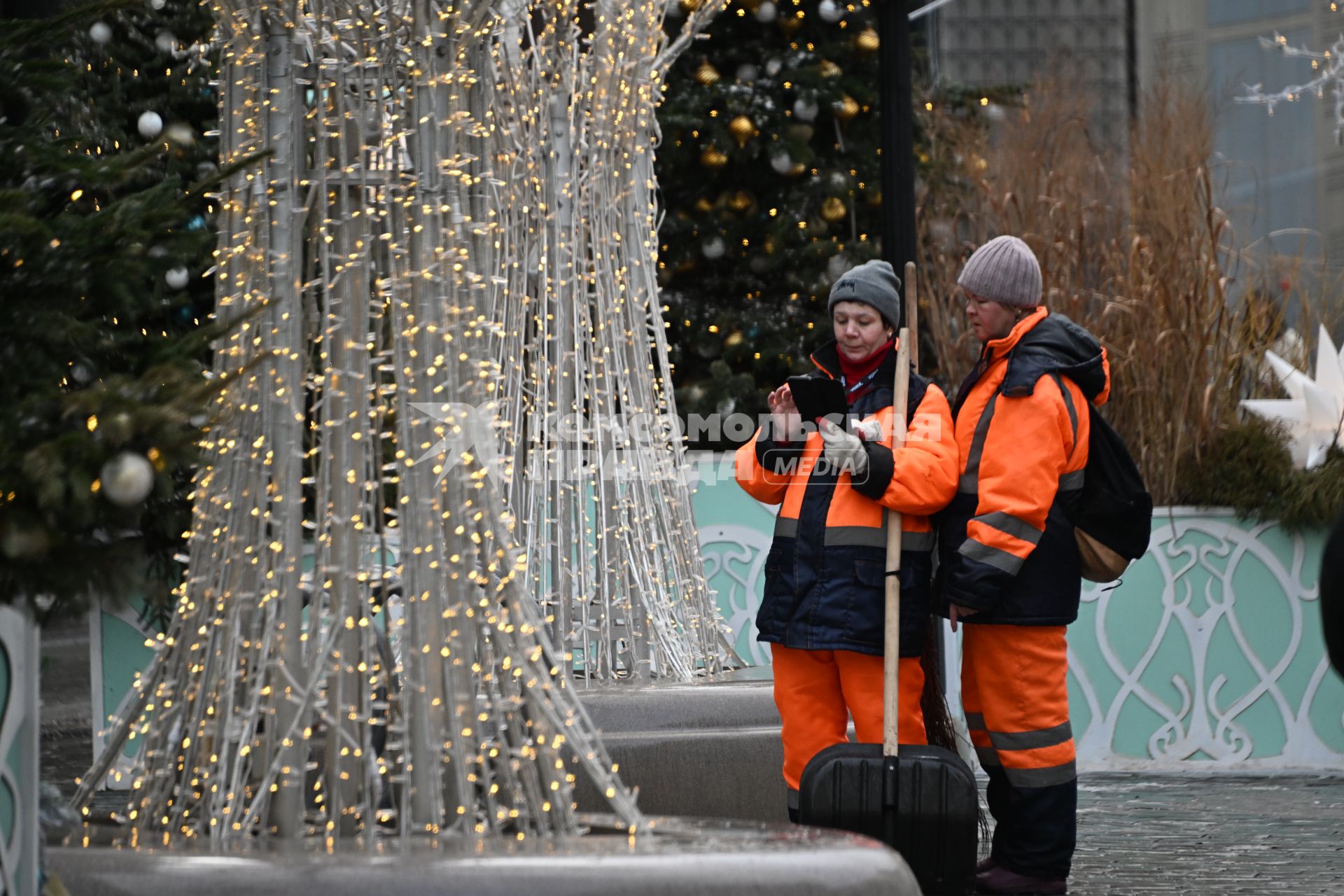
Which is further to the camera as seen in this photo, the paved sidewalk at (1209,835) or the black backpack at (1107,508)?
the paved sidewalk at (1209,835)

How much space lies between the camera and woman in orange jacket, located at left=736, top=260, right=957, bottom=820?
3035 mm

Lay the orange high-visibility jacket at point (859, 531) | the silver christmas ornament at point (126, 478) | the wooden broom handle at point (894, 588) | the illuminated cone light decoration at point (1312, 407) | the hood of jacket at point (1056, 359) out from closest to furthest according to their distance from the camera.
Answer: the silver christmas ornament at point (126, 478) → the wooden broom handle at point (894, 588) → the orange high-visibility jacket at point (859, 531) → the hood of jacket at point (1056, 359) → the illuminated cone light decoration at point (1312, 407)

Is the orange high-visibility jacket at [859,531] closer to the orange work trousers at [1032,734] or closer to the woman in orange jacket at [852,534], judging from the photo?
the woman in orange jacket at [852,534]

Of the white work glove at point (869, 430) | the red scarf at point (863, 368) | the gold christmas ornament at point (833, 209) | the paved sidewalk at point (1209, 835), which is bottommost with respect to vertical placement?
the paved sidewalk at point (1209, 835)

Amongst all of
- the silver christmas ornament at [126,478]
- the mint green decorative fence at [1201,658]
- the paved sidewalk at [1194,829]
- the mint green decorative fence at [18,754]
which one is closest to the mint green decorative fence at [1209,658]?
the mint green decorative fence at [1201,658]

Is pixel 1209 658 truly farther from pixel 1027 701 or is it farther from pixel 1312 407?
pixel 1027 701

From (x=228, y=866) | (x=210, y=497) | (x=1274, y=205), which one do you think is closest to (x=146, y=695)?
(x=210, y=497)

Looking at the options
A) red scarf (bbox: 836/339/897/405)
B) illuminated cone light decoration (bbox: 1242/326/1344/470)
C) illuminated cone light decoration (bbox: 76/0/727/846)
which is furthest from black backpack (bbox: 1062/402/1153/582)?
illuminated cone light decoration (bbox: 1242/326/1344/470)

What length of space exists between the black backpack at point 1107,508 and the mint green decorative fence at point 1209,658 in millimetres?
2003

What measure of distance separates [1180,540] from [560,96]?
102 inches

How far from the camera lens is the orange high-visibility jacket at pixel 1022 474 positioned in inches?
120

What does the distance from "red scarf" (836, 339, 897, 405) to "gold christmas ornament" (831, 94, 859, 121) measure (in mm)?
4453

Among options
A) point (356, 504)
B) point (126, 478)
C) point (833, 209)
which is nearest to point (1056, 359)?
point (356, 504)

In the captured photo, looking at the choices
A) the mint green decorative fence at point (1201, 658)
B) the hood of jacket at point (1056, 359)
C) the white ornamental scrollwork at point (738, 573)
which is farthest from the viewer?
the white ornamental scrollwork at point (738, 573)
